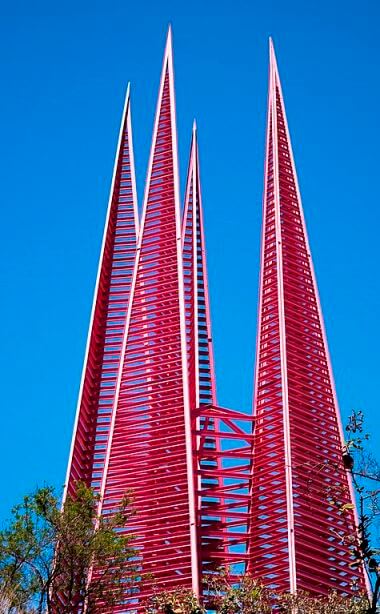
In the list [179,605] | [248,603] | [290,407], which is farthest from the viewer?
[290,407]

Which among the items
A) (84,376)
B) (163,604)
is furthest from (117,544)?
(84,376)

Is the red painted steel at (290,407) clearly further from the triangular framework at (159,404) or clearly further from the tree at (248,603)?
the tree at (248,603)

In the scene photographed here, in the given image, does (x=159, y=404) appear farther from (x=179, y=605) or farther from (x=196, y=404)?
(x=179, y=605)

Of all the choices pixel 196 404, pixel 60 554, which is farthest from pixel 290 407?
pixel 60 554

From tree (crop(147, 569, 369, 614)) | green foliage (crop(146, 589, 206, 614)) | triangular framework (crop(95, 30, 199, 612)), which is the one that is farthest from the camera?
triangular framework (crop(95, 30, 199, 612))

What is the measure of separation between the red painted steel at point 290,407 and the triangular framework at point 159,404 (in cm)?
279

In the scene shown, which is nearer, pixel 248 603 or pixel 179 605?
pixel 179 605

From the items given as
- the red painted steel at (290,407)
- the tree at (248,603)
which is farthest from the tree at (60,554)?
the red painted steel at (290,407)

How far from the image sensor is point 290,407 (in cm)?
3231

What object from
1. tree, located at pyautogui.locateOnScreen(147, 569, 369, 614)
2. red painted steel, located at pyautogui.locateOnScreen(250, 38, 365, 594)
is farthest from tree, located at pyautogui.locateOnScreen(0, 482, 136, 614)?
red painted steel, located at pyautogui.locateOnScreen(250, 38, 365, 594)

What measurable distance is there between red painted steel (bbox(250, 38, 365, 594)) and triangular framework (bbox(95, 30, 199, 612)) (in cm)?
279

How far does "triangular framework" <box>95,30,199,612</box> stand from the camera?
3003 centimetres

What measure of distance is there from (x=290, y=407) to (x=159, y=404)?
14.1 ft

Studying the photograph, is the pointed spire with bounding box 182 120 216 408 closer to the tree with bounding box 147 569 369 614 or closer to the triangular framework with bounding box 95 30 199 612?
the triangular framework with bounding box 95 30 199 612
